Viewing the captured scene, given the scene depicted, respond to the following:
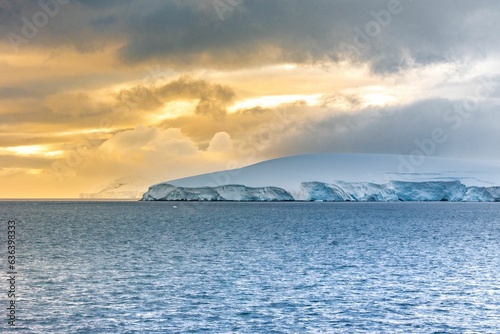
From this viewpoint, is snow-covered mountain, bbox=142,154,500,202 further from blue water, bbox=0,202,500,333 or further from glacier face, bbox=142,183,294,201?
blue water, bbox=0,202,500,333

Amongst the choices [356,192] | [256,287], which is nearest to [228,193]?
[356,192]

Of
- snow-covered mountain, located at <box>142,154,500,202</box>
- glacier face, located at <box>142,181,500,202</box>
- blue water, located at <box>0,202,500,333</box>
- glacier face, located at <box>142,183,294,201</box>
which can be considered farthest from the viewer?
glacier face, located at <box>142,183,294,201</box>

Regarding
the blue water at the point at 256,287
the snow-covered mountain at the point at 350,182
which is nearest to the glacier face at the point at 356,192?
the snow-covered mountain at the point at 350,182

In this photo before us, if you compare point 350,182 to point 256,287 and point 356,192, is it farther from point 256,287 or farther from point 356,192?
point 256,287

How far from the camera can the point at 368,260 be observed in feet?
140

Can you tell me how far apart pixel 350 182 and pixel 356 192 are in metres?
3.28

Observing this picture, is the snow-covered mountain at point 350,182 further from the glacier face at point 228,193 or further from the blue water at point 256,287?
the blue water at point 256,287

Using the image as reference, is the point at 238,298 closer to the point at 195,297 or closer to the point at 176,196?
the point at 195,297

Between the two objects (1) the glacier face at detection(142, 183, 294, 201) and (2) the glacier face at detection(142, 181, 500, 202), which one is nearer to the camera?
(2) the glacier face at detection(142, 181, 500, 202)

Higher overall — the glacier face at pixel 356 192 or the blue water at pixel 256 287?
the glacier face at pixel 356 192

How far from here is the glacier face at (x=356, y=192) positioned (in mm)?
160125

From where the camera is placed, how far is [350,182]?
536ft

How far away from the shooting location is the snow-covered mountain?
528 feet

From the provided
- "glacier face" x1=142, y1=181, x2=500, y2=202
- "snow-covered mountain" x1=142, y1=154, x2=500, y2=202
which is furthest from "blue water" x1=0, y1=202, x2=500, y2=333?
"snow-covered mountain" x1=142, y1=154, x2=500, y2=202
